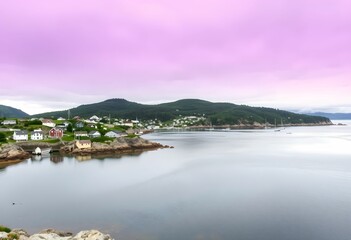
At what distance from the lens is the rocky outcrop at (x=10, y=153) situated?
2233 inches

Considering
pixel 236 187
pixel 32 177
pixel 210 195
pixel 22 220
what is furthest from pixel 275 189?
pixel 32 177

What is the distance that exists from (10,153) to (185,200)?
43883 mm

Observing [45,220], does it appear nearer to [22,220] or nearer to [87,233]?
[22,220]

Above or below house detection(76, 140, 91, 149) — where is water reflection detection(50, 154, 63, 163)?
below

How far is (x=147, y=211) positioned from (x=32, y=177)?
943 inches

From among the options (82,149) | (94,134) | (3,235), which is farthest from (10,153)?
(3,235)

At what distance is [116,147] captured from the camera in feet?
240

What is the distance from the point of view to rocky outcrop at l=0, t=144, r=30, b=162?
56719 millimetres

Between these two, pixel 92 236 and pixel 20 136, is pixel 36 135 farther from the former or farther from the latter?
pixel 92 236

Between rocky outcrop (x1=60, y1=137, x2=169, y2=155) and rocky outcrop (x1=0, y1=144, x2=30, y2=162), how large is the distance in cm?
1096

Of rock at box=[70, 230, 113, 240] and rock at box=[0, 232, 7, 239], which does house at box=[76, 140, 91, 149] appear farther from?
rock at box=[70, 230, 113, 240]

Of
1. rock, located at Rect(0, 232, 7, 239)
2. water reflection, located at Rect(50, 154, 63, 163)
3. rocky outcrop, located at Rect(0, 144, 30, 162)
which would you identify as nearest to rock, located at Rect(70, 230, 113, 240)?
rock, located at Rect(0, 232, 7, 239)

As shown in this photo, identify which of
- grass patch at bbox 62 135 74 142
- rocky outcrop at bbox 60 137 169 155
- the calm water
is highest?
grass patch at bbox 62 135 74 142

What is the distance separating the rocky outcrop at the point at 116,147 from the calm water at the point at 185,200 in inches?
666
